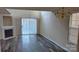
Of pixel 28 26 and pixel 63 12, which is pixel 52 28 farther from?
pixel 63 12

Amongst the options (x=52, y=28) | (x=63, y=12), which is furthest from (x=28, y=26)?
(x=63, y=12)

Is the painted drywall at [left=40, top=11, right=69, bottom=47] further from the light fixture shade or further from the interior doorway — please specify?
the light fixture shade

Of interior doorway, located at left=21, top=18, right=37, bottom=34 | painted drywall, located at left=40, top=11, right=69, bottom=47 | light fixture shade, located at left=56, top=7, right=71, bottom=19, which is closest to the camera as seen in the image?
light fixture shade, located at left=56, top=7, right=71, bottom=19

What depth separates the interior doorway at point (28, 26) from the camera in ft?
6.81

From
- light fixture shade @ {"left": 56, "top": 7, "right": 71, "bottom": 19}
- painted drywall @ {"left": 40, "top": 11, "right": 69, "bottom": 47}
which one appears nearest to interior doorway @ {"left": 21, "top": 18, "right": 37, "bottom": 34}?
painted drywall @ {"left": 40, "top": 11, "right": 69, "bottom": 47}

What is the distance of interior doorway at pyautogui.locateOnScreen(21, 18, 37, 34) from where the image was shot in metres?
2.08

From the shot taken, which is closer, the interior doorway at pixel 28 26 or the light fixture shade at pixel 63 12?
the light fixture shade at pixel 63 12

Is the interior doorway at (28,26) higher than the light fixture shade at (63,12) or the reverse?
the reverse

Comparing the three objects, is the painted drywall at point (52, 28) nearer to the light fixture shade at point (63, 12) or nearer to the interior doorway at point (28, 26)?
the interior doorway at point (28, 26)

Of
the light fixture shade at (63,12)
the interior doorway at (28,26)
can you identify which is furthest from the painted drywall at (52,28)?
the light fixture shade at (63,12)
